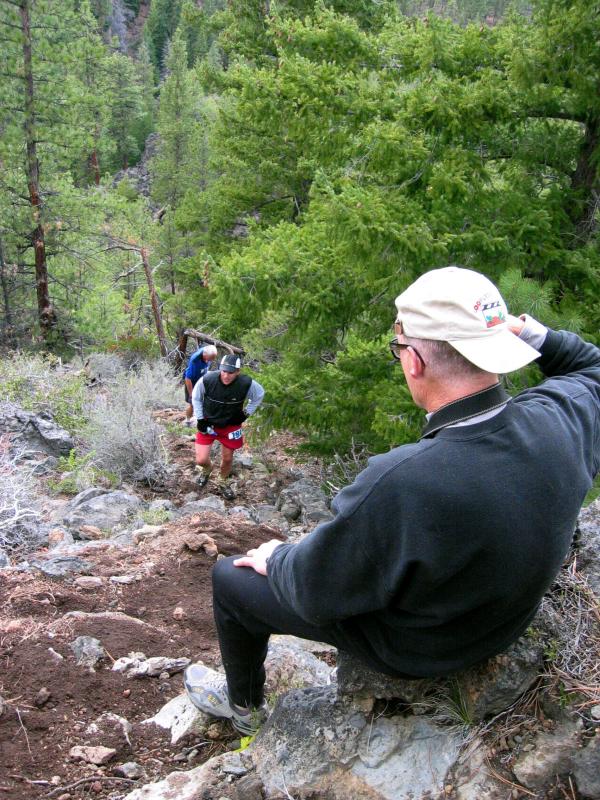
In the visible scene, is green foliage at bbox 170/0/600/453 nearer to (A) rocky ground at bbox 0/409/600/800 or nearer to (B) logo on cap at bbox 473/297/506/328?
(A) rocky ground at bbox 0/409/600/800

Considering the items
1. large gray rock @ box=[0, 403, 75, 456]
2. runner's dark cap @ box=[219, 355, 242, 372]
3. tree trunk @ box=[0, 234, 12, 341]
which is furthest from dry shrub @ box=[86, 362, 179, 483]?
tree trunk @ box=[0, 234, 12, 341]

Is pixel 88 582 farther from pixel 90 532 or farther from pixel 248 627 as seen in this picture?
pixel 248 627

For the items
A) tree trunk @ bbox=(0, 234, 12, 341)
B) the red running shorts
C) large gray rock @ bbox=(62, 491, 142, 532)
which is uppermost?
large gray rock @ bbox=(62, 491, 142, 532)

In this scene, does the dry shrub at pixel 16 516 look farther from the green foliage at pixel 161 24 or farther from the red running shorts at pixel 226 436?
the green foliage at pixel 161 24

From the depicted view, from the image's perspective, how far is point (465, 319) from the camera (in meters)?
1.93

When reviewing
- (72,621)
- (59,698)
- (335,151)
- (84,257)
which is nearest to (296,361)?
(335,151)

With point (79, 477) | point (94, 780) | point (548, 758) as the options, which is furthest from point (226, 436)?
point (548, 758)

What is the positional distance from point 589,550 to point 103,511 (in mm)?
5151

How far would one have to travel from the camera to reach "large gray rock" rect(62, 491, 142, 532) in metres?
6.66

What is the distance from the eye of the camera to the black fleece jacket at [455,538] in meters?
1.85

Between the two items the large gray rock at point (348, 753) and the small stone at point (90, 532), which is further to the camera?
the small stone at point (90, 532)

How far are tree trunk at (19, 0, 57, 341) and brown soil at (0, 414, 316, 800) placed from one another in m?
13.5

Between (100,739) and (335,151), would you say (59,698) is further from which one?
(335,151)

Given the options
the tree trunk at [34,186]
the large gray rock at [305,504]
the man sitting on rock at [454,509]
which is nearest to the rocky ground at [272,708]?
the man sitting on rock at [454,509]
